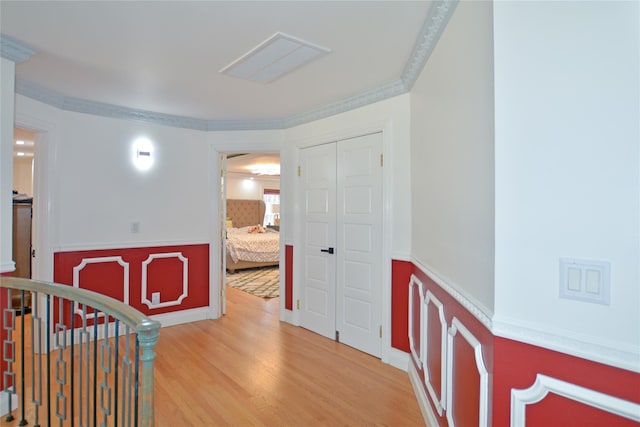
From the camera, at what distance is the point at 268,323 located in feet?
13.1

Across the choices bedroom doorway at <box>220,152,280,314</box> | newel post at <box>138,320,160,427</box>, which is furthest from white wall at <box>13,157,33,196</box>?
newel post at <box>138,320,160,427</box>

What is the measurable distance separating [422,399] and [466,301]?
1198 mm

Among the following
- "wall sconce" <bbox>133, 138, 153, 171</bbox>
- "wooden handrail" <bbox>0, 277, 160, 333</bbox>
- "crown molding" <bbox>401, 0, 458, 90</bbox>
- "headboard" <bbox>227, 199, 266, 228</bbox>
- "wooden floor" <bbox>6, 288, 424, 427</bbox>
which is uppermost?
"crown molding" <bbox>401, 0, 458, 90</bbox>

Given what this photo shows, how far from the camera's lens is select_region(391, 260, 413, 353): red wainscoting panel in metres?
2.86

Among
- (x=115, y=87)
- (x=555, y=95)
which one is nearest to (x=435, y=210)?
(x=555, y=95)

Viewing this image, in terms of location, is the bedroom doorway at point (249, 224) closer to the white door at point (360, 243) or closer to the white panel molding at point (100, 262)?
the white panel molding at point (100, 262)

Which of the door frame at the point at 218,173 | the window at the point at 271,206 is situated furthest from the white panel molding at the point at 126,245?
the window at the point at 271,206

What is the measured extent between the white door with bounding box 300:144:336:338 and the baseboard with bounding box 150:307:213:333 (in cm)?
124

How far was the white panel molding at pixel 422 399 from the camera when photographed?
6.75ft

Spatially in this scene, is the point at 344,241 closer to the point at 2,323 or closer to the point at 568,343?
the point at 568,343

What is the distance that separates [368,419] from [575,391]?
147cm

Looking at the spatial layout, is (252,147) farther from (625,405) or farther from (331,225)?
(625,405)

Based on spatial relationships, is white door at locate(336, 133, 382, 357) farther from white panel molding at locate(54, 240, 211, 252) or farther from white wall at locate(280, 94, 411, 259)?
white panel molding at locate(54, 240, 211, 252)

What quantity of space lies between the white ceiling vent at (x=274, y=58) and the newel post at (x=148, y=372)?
5.85 feet
